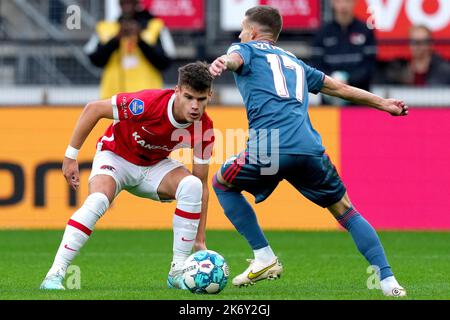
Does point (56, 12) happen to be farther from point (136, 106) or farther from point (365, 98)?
point (365, 98)

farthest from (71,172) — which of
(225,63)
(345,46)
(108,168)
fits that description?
(345,46)

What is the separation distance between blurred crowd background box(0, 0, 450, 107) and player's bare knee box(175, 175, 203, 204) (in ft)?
17.3

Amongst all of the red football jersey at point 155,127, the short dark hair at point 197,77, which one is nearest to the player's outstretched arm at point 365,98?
the short dark hair at point 197,77

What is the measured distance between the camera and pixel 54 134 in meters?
13.9

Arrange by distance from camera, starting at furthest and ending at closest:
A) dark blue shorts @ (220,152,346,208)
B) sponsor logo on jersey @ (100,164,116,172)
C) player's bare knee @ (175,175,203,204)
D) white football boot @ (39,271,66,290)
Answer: sponsor logo on jersey @ (100,164,116,172) → player's bare knee @ (175,175,203,204) → white football boot @ (39,271,66,290) → dark blue shorts @ (220,152,346,208)

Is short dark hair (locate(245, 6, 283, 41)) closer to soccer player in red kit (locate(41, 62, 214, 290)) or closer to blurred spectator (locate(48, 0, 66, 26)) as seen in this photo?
soccer player in red kit (locate(41, 62, 214, 290))

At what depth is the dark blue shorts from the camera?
7500 mm

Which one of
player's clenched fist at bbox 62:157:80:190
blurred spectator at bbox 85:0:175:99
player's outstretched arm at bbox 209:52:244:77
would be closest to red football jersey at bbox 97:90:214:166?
player's clenched fist at bbox 62:157:80:190

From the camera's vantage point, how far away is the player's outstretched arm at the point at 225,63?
23.0ft

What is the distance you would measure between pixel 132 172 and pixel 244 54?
138 cm
